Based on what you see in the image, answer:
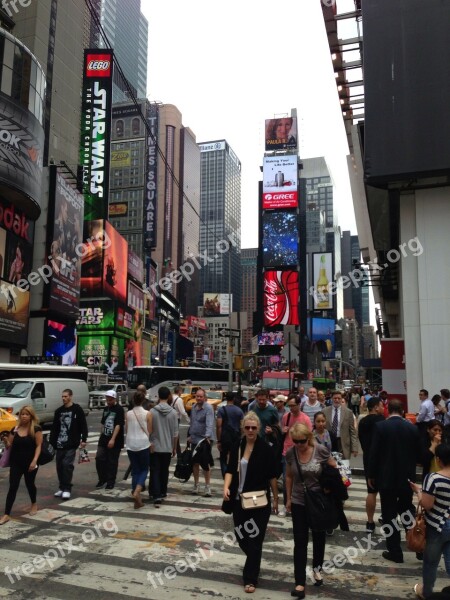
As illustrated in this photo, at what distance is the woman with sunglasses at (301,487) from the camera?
16.3 feet

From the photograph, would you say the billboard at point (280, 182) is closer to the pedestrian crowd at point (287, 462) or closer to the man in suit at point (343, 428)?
the pedestrian crowd at point (287, 462)

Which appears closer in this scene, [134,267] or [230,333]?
[230,333]

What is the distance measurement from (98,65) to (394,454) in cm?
6239

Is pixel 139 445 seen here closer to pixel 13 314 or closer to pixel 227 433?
pixel 227 433

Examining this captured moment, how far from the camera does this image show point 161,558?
19.7 ft

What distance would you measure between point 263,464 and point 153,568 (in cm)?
176

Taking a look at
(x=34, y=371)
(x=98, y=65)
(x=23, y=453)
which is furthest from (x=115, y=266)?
(x=23, y=453)

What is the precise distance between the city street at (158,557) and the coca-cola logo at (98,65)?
58.9 meters

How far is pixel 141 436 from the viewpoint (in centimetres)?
844

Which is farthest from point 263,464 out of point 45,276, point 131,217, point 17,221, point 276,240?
point 131,217

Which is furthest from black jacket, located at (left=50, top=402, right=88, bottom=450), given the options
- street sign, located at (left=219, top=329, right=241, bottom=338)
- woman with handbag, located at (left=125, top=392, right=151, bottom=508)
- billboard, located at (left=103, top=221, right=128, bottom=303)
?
billboard, located at (left=103, top=221, right=128, bottom=303)

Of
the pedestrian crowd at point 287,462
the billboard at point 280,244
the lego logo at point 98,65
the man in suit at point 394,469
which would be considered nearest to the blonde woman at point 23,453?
the pedestrian crowd at point 287,462

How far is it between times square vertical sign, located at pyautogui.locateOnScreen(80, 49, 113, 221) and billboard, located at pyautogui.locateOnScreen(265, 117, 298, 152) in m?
73.5

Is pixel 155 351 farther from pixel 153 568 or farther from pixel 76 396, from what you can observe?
pixel 153 568
